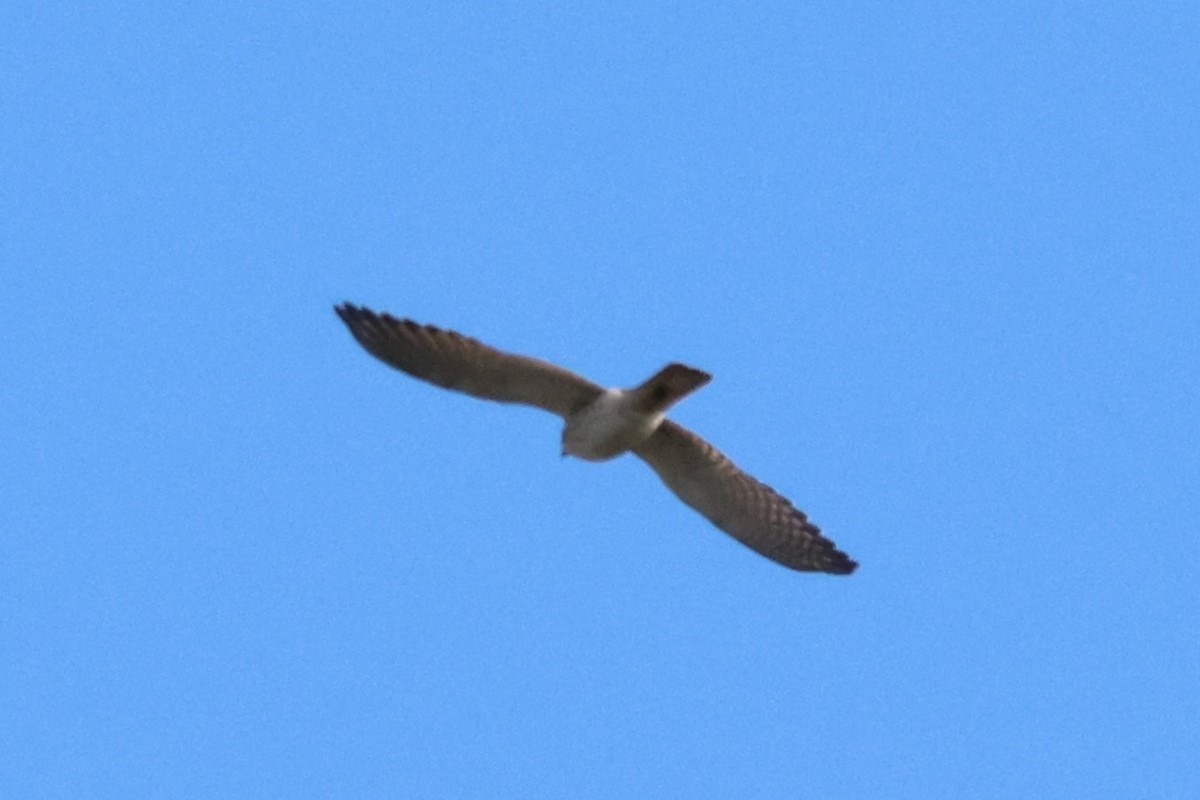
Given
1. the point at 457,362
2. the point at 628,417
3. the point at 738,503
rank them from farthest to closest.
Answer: the point at 738,503 < the point at 628,417 < the point at 457,362

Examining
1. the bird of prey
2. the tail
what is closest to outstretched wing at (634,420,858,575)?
the bird of prey

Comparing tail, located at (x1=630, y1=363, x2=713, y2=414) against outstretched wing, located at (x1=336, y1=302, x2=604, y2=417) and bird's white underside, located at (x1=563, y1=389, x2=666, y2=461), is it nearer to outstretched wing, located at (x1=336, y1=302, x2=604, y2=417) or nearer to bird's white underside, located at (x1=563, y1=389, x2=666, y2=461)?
bird's white underside, located at (x1=563, y1=389, x2=666, y2=461)

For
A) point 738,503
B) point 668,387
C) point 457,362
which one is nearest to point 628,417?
point 668,387

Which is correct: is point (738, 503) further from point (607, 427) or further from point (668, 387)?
point (668, 387)

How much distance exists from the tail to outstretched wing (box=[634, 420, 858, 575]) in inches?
31.9

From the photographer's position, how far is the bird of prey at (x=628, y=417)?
17359 mm

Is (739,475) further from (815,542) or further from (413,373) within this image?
(413,373)

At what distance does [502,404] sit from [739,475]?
1.93 meters

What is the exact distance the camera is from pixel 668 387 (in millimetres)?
17469

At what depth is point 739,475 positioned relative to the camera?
18.8 meters

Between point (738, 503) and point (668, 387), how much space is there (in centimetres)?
177

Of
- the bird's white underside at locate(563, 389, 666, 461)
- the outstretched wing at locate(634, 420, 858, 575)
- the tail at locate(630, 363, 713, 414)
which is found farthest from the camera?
the outstretched wing at locate(634, 420, 858, 575)

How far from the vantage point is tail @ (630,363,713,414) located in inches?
681

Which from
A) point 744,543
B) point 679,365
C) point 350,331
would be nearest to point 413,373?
point 350,331
